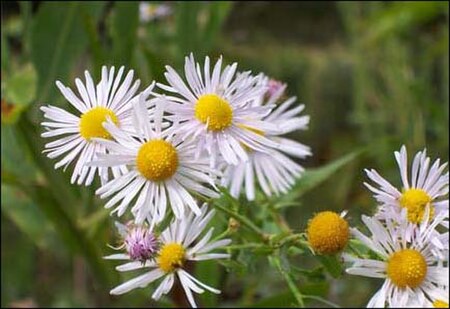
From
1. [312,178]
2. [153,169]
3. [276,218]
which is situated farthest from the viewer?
[312,178]

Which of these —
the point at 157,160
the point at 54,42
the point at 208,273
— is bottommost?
the point at 208,273

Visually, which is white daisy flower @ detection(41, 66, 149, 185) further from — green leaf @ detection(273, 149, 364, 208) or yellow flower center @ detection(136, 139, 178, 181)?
green leaf @ detection(273, 149, 364, 208)

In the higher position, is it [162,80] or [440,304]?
[162,80]

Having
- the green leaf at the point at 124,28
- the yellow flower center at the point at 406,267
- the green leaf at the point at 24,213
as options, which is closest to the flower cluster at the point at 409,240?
the yellow flower center at the point at 406,267

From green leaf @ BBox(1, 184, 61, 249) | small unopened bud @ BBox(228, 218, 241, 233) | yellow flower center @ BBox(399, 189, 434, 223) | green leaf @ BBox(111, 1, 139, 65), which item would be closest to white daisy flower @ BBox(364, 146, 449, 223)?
yellow flower center @ BBox(399, 189, 434, 223)

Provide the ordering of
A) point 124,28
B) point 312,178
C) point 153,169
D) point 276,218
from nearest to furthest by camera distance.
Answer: point 153,169 < point 276,218 < point 312,178 < point 124,28

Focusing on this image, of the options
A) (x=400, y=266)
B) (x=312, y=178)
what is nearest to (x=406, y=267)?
(x=400, y=266)

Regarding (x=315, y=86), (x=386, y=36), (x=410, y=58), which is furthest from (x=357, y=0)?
(x=315, y=86)

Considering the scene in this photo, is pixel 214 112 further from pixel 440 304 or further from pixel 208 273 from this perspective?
pixel 208 273
